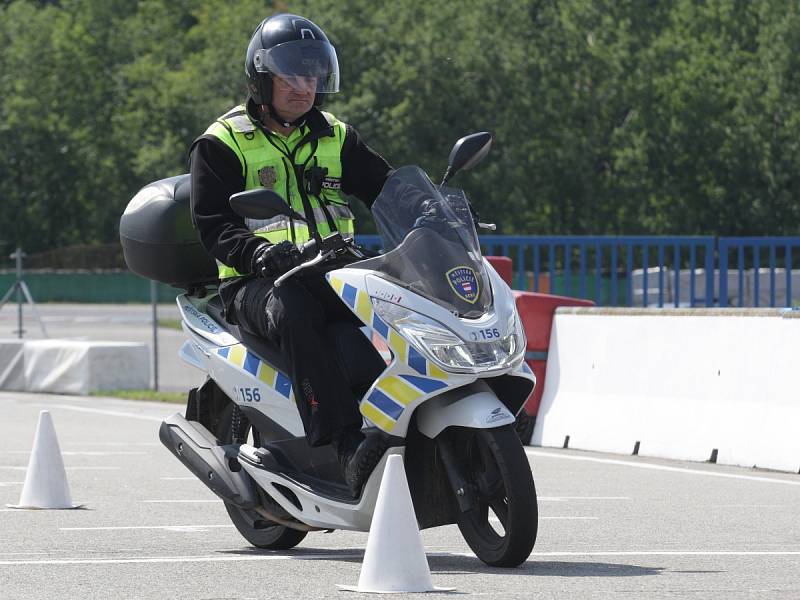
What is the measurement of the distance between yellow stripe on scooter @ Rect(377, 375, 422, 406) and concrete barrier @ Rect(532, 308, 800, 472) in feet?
19.1

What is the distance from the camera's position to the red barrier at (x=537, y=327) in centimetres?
1480

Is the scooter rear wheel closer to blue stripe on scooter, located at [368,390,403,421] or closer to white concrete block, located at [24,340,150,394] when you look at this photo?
blue stripe on scooter, located at [368,390,403,421]

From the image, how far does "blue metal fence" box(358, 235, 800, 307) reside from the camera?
62.4 feet

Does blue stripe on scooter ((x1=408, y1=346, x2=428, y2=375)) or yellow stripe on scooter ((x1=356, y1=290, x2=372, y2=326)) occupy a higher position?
yellow stripe on scooter ((x1=356, y1=290, x2=372, y2=326))

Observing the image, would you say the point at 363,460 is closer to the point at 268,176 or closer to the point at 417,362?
the point at 417,362

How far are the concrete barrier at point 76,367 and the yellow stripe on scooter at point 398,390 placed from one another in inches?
566

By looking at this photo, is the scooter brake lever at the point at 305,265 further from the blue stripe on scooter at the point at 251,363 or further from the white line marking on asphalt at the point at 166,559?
the white line marking on asphalt at the point at 166,559

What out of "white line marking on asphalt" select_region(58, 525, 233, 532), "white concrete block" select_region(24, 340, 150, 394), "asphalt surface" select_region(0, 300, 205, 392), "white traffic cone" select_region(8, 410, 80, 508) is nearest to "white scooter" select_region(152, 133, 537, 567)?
"white line marking on asphalt" select_region(58, 525, 233, 532)

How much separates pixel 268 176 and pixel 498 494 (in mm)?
1681

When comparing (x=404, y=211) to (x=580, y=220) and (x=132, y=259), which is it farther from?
(x=580, y=220)

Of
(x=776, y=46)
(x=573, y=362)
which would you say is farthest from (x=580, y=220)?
(x=573, y=362)

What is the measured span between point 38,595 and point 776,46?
48435 mm

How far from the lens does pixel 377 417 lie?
7.03m

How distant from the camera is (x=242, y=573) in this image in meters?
7.11
